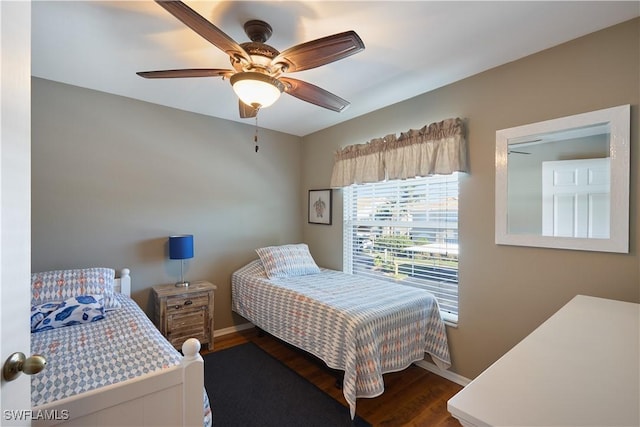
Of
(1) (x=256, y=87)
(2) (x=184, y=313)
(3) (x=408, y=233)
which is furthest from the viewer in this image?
(3) (x=408, y=233)

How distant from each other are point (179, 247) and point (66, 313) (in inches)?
40.4

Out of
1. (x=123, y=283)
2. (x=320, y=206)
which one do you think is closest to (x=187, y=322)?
(x=123, y=283)

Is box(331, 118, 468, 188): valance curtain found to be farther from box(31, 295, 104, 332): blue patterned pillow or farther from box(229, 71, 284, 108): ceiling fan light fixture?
box(31, 295, 104, 332): blue patterned pillow

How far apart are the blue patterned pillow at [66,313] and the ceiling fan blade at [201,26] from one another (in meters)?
1.91

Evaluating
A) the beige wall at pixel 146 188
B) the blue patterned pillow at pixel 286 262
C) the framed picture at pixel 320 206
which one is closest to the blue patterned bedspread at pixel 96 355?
the beige wall at pixel 146 188

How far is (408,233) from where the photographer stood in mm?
2840

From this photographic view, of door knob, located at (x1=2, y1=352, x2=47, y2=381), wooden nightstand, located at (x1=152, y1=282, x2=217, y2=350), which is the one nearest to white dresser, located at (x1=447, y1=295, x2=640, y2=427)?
door knob, located at (x1=2, y1=352, x2=47, y2=381)

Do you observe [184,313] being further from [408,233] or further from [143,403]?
[408,233]

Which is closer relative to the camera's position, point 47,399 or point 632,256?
point 47,399

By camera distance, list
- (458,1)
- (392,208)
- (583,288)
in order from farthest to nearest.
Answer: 1. (392,208)
2. (583,288)
3. (458,1)

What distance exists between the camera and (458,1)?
147 cm

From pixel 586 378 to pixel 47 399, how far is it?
1821 millimetres

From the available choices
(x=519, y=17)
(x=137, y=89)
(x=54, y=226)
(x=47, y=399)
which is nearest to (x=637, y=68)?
(x=519, y=17)

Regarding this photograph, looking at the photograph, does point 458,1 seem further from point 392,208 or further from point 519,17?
point 392,208
